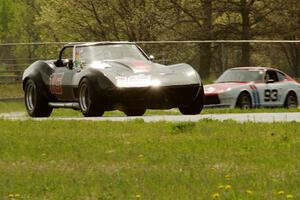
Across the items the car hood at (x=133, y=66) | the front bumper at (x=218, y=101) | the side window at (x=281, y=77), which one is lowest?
the front bumper at (x=218, y=101)

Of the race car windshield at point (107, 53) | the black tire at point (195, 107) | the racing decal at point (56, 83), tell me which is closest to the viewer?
the black tire at point (195, 107)

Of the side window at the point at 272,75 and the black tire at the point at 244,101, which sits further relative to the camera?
the side window at the point at 272,75

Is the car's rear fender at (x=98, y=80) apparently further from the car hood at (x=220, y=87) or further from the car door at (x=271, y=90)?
the car door at (x=271, y=90)

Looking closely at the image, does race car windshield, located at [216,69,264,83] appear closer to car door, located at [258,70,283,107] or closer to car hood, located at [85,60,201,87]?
car door, located at [258,70,283,107]

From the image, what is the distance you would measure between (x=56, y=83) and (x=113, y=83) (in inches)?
109

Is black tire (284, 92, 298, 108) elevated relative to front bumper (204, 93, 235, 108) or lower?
lower

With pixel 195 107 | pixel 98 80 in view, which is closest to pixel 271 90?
pixel 195 107

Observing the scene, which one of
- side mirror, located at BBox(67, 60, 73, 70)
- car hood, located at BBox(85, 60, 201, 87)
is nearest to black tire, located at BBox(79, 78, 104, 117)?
car hood, located at BBox(85, 60, 201, 87)

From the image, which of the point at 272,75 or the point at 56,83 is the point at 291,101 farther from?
the point at 56,83

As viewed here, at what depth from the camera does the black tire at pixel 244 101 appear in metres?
25.4

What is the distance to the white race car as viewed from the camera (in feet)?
83.6

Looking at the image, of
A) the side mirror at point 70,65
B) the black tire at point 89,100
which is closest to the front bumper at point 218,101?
the side mirror at point 70,65

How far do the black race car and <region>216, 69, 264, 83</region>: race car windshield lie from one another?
20.8ft

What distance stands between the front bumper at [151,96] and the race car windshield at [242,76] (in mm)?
7221
